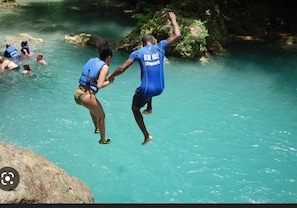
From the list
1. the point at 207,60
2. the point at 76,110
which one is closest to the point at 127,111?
the point at 76,110

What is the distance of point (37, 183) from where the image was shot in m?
5.89

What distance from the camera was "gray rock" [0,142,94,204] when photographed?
533 cm

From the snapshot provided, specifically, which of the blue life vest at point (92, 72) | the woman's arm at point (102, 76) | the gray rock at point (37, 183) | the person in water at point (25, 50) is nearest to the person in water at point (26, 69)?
the person in water at point (25, 50)

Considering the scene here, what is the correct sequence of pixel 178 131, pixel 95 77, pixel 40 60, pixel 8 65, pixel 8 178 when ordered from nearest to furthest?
1. pixel 8 178
2. pixel 95 77
3. pixel 178 131
4. pixel 8 65
5. pixel 40 60

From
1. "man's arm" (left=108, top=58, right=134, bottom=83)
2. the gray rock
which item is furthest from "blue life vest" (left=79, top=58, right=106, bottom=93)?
the gray rock

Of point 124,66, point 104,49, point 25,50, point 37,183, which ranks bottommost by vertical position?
point 25,50

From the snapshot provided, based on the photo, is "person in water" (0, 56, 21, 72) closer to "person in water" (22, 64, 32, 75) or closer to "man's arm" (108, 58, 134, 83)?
"person in water" (22, 64, 32, 75)

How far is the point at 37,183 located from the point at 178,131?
276 inches

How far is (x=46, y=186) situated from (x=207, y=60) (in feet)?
44.3

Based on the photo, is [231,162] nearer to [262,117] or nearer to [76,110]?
[262,117]

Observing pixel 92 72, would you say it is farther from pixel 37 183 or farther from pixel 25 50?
pixel 25 50

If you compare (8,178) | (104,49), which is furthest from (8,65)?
(8,178)

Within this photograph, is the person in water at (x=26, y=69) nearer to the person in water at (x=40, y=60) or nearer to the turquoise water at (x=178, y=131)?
the turquoise water at (x=178, y=131)

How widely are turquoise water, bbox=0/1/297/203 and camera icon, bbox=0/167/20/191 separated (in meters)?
4.59
